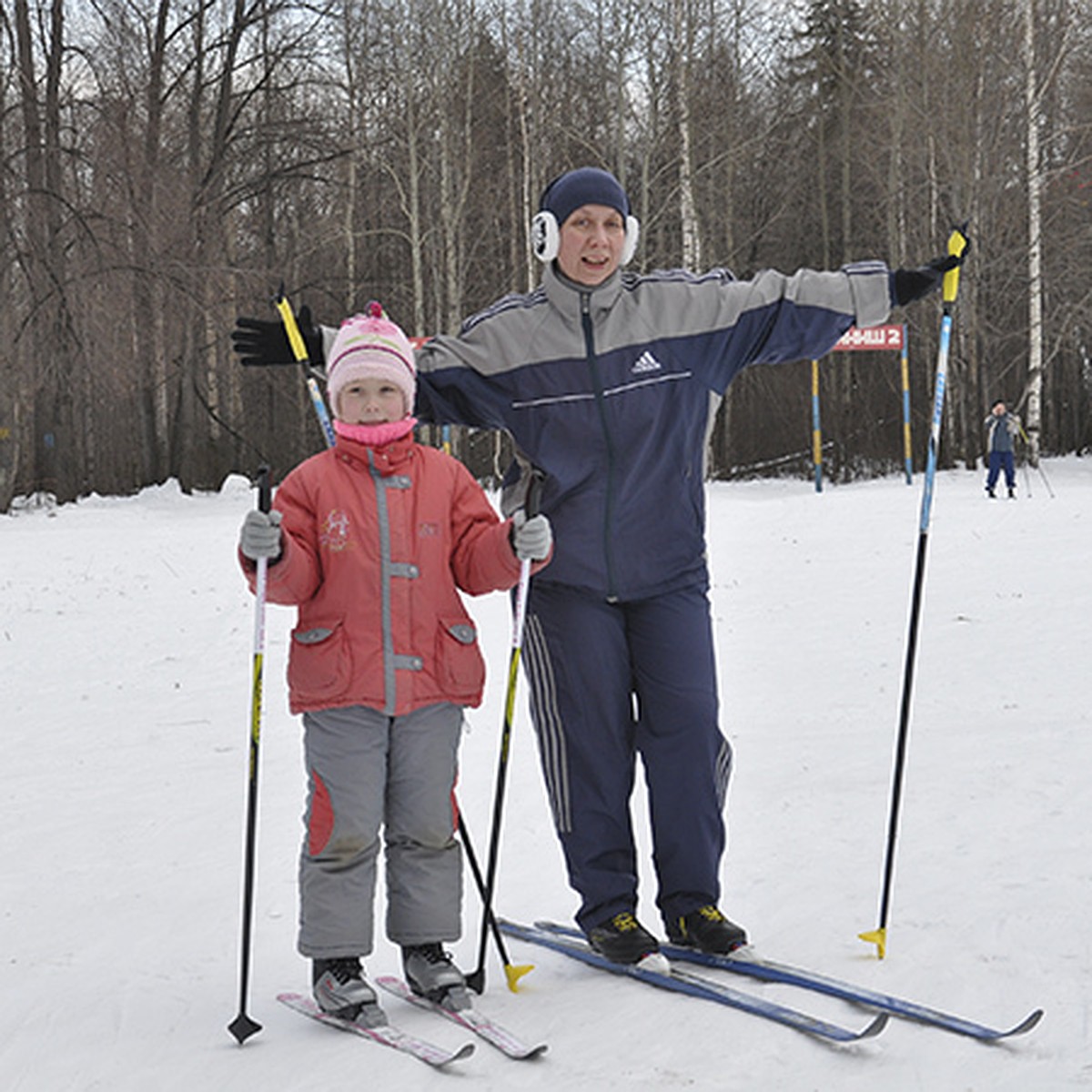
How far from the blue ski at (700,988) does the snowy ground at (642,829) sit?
31mm

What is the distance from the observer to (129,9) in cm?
2459

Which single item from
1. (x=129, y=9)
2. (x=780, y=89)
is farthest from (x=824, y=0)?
(x=129, y=9)

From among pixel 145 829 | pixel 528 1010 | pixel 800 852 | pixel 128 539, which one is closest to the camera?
pixel 528 1010

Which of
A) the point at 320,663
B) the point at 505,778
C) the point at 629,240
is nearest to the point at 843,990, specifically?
the point at 505,778

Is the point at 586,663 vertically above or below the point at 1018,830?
above

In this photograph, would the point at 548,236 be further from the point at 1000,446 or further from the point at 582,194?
the point at 1000,446

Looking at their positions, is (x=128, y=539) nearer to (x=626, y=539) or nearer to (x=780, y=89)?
(x=626, y=539)

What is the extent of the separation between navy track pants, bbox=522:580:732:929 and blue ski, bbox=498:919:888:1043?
0.38 ft

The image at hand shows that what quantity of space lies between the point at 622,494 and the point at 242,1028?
144 centimetres

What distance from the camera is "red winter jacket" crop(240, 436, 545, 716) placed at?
3.05m

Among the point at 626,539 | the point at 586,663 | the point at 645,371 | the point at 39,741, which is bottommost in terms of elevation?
the point at 39,741

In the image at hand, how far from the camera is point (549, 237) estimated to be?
3.45m

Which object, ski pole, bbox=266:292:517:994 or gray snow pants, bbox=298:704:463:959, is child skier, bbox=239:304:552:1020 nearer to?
gray snow pants, bbox=298:704:463:959

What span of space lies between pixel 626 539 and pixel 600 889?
842mm
